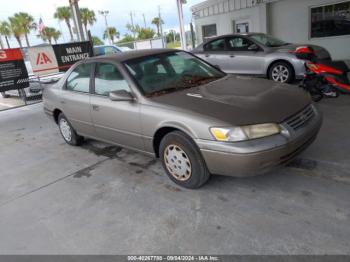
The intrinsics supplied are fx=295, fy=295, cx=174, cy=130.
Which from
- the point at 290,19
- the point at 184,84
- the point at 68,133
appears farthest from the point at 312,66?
the point at 290,19

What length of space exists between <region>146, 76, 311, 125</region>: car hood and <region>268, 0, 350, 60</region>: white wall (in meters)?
8.44


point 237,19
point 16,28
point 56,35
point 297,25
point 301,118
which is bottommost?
point 301,118

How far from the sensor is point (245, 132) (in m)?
2.71

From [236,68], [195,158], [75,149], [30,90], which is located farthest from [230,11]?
[195,158]

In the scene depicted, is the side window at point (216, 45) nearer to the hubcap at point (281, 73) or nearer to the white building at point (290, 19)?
the hubcap at point (281, 73)

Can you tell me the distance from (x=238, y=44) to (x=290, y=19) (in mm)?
4739

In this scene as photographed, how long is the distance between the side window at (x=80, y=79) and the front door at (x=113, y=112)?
22 centimetres

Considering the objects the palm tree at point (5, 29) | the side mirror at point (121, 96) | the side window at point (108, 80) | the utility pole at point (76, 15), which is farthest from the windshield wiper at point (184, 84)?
the palm tree at point (5, 29)

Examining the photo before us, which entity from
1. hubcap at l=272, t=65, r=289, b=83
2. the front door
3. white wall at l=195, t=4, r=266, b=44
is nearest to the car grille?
the front door

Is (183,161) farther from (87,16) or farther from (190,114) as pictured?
(87,16)

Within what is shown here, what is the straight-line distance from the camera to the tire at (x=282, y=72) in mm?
6820

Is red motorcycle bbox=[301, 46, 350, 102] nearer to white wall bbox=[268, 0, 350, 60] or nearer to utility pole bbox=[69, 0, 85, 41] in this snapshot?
white wall bbox=[268, 0, 350, 60]

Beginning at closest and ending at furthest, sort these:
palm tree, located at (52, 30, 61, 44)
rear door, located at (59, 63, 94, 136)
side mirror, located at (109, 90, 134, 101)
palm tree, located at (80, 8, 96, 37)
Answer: side mirror, located at (109, 90, 134, 101)
rear door, located at (59, 63, 94, 136)
palm tree, located at (80, 8, 96, 37)
palm tree, located at (52, 30, 61, 44)

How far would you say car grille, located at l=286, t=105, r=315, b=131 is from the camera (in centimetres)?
291
